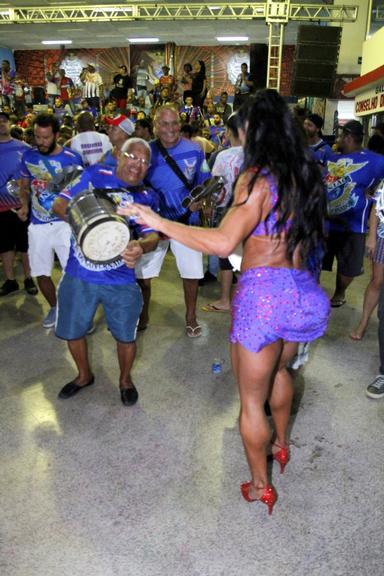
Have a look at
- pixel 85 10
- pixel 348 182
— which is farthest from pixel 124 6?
pixel 348 182

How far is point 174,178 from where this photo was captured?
137 inches

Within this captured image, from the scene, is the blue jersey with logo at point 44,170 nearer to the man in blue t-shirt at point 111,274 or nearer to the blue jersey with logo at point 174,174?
the blue jersey with logo at point 174,174

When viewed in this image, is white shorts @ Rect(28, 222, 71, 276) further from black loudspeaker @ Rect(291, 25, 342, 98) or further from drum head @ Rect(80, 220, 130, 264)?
black loudspeaker @ Rect(291, 25, 342, 98)

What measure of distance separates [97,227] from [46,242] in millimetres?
1792

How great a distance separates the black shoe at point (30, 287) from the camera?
457 cm

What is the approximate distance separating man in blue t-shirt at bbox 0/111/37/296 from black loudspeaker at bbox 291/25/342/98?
5938 millimetres

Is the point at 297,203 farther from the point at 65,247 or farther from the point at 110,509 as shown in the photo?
the point at 65,247

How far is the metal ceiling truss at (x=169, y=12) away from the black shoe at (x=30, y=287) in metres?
8.64

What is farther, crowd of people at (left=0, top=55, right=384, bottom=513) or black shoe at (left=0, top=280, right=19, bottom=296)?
black shoe at (left=0, top=280, right=19, bottom=296)

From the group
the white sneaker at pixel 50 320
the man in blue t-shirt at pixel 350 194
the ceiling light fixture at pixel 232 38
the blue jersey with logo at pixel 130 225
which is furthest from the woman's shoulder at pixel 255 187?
the ceiling light fixture at pixel 232 38

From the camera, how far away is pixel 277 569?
5.60 feet

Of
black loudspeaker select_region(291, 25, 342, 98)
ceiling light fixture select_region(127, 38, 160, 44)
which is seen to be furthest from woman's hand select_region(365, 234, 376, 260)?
ceiling light fixture select_region(127, 38, 160, 44)

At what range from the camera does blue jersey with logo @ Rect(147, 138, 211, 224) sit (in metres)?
3.45

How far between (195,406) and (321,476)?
83 centimetres
